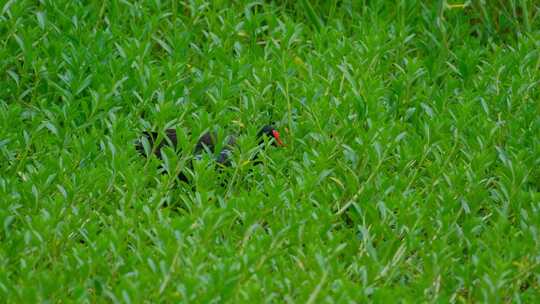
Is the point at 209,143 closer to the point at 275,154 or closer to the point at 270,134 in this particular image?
the point at 270,134

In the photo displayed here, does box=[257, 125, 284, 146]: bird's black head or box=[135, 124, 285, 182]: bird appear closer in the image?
box=[135, 124, 285, 182]: bird

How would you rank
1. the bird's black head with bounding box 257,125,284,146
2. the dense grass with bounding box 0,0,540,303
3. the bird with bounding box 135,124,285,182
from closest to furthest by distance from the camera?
the dense grass with bounding box 0,0,540,303
the bird with bounding box 135,124,285,182
the bird's black head with bounding box 257,125,284,146

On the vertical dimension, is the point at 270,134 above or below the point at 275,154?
below

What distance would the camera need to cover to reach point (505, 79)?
539 cm

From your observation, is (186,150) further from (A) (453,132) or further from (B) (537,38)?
(B) (537,38)

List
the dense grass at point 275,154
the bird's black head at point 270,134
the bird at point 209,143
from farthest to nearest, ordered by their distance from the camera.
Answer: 1. the bird's black head at point 270,134
2. the bird at point 209,143
3. the dense grass at point 275,154

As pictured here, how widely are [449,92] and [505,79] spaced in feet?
1.17

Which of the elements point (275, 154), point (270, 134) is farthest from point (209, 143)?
point (275, 154)

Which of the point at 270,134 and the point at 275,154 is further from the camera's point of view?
the point at 270,134

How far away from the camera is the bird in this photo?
4.62 metres

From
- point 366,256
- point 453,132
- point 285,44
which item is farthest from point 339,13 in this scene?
point 366,256

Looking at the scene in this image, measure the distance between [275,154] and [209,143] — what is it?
0.45m

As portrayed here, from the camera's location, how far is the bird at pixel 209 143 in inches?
182

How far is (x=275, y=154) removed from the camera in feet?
14.8
